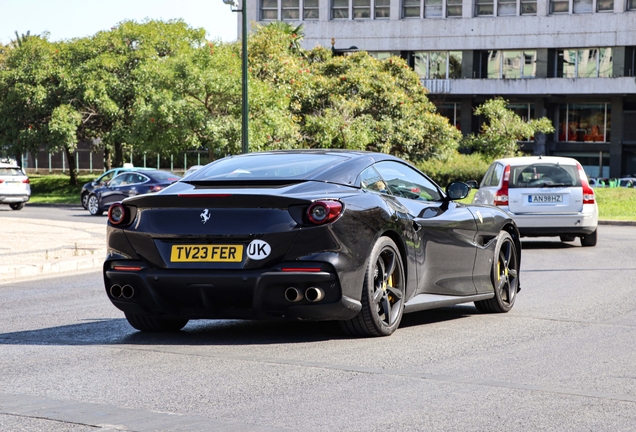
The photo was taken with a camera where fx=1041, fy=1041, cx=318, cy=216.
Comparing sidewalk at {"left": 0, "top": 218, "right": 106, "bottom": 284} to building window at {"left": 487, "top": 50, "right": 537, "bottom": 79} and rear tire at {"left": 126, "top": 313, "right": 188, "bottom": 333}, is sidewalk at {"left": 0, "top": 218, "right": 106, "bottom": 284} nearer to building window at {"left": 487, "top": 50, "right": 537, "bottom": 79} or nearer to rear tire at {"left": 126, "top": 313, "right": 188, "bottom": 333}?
rear tire at {"left": 126, "top": 313, "right": 188, "bottom": 333}

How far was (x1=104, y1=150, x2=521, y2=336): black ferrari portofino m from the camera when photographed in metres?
7.08

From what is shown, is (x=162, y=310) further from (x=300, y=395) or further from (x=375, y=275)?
(x=300, y=395)

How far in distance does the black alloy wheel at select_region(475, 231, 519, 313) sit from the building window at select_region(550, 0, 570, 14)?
195ft

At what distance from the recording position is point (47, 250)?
1644cm

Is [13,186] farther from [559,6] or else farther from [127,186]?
[559,6]

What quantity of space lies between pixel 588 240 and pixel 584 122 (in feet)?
172

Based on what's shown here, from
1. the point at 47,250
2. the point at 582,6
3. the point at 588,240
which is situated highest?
the point at 582,6

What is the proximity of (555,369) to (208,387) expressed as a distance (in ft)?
7.28

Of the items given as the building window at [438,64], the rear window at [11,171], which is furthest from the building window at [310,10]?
the rear window at [11,171]

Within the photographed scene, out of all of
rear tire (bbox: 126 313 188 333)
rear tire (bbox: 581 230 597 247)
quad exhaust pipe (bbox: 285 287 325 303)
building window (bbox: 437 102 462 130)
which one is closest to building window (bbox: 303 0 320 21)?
building window (bbox: 437 102 462 130)

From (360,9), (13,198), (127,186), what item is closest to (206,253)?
(127,186)

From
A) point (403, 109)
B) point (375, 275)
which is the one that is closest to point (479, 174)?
point (403, 109)

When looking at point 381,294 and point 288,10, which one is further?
point 288,10

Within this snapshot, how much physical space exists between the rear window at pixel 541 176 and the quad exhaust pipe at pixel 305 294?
11.7 metres
